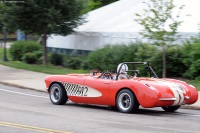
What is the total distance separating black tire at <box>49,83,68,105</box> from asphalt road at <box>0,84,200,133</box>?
0.19 m

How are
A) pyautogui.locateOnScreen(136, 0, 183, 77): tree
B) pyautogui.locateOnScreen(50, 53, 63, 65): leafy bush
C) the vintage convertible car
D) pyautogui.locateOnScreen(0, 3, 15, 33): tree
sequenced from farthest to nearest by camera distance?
1. pyautogui.locateOnScreen(50, 53, 63, 65): leafy bush
2. pyautogui.locateOnScreen(0, 3, 15, 33): tree
3. pyautogui.locateOnScreen(136, 0, 183, 77): tree
4. the vintage convertible car

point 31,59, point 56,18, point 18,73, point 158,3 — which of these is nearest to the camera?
point 158,3

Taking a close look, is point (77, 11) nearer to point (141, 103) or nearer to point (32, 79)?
point (32, 79)

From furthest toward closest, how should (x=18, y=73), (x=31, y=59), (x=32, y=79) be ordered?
1. (x=31, y=59)
2. (x=18, y=73)
3. (x=32, y=79)

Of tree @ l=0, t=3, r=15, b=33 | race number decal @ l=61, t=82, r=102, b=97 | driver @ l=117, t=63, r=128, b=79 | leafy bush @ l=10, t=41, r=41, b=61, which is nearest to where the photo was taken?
driver @ l=117, t=63, r=128, b=79

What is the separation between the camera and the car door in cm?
1345

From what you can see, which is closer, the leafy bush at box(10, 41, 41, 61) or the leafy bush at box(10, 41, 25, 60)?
the leafy bush at box(10, 41, 41, 61)

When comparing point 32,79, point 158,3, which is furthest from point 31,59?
point 158,3

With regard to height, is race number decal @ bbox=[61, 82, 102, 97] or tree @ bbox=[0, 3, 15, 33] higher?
tree @ bbox=[0, 3, 15, 33]

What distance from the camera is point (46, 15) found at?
28.3 metres

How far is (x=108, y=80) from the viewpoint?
13578 mm

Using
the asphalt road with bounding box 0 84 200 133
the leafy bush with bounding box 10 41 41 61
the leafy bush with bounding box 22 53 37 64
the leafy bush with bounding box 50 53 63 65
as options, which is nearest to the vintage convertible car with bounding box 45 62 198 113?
the asphalt road with bounding box 0 84 200 133

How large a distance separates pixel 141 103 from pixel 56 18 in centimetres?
1682

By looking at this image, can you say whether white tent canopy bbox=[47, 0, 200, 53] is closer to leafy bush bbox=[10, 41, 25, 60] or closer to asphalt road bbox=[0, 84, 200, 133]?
leafy bush bbox=[10, 41, 25, 60]
